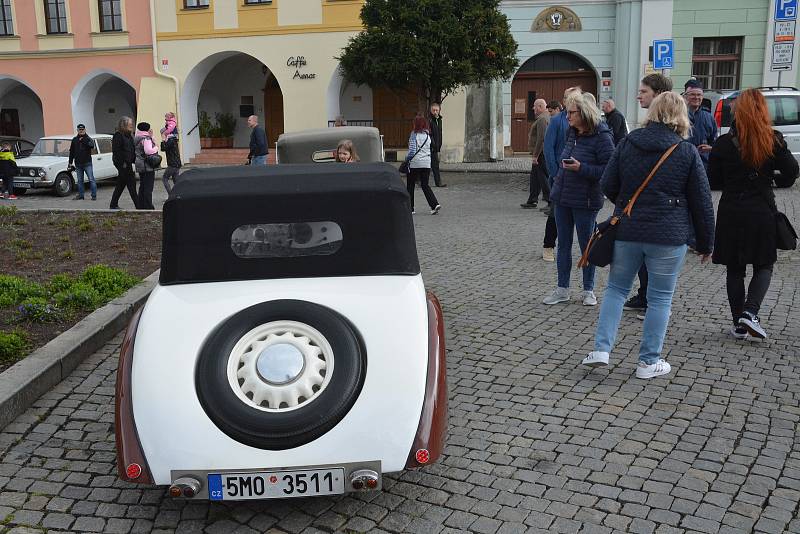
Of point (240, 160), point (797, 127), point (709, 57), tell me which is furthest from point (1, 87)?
point (797, 127)

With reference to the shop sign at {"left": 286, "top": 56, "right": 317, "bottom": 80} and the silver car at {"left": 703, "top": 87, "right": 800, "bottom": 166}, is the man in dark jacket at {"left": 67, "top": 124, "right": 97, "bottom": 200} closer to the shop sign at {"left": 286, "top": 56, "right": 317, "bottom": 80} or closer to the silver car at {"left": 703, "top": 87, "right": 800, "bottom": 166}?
the shop sign at {"left": 286, "top": 56, "right": 317, "bottom": 80}

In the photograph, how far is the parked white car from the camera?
63.2 ft

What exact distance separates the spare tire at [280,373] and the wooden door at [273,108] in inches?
1038

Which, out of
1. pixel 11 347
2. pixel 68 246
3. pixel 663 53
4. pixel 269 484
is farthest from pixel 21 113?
pixel 269 484

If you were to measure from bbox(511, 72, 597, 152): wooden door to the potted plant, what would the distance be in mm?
10434

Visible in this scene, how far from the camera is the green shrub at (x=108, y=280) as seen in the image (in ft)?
24.8

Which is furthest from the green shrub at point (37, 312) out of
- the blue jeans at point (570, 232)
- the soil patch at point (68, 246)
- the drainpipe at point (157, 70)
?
the drainpipe at point (157, 70)

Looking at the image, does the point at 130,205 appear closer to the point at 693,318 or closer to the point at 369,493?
the point at 693,318

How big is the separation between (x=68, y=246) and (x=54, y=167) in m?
10.2

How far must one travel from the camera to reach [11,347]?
5.74m

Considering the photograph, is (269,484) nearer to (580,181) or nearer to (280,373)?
(280,373)

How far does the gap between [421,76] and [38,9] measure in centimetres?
1573

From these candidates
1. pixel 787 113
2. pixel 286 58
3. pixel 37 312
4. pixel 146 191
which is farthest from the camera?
pixel 286 58

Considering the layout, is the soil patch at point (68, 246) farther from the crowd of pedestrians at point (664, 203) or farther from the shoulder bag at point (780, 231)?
the shoulder bag at point (780, 231)
